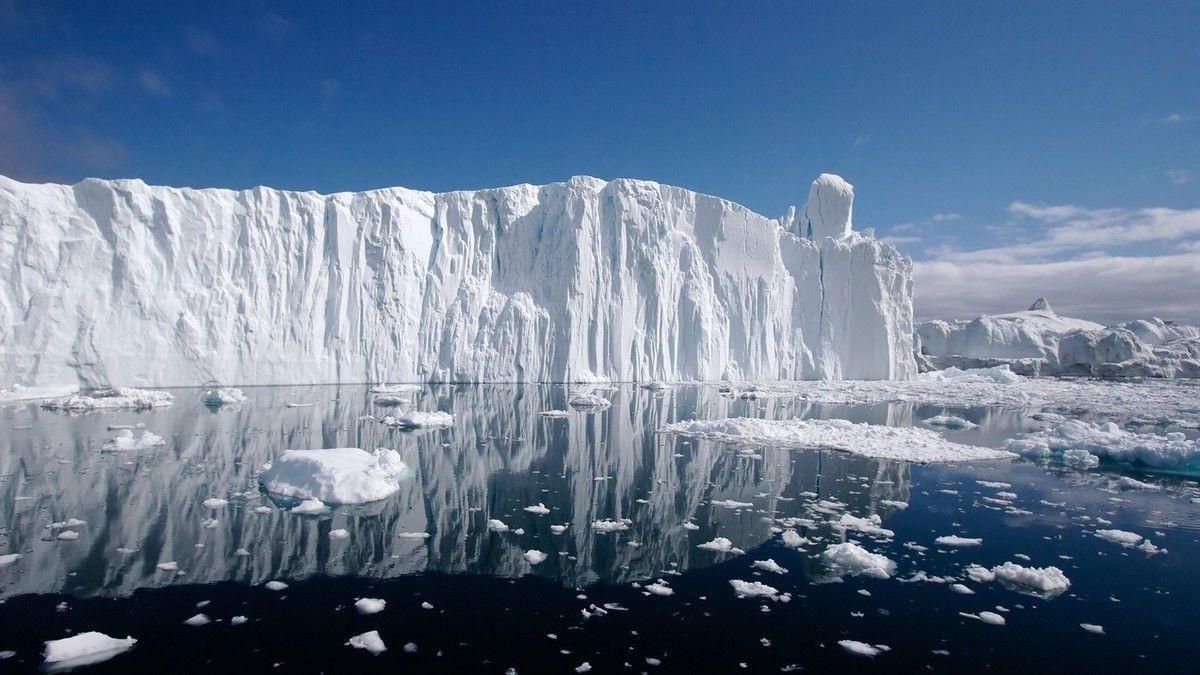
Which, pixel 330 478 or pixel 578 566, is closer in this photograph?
pixel 578 566

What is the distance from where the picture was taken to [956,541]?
7148mm

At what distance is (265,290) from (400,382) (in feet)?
20.9

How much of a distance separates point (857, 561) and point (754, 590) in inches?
54.0

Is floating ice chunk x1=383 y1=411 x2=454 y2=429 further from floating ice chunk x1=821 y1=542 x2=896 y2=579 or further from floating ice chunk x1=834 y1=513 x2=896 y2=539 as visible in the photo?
floating ice chunk x1=821 y1=542 x2=896 y2=579

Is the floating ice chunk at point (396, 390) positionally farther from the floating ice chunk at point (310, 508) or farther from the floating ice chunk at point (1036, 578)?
the floating ice chunk at point (1036, 578)

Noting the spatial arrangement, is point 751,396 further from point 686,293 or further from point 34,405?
point 34,405

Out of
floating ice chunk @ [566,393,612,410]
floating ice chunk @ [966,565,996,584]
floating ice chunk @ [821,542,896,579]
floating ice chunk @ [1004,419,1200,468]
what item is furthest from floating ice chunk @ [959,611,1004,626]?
floating ice chunk @ [566,393,612,410]

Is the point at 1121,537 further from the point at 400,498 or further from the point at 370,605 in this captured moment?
the point at 400,498

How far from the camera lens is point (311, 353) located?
25844mm

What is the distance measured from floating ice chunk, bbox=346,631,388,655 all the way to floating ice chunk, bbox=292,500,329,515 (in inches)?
141

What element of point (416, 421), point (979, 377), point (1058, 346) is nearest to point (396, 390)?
point (416, 421)

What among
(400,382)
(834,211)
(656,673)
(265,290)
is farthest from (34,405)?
(834,211)

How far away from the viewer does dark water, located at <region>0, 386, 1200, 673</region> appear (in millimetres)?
4629

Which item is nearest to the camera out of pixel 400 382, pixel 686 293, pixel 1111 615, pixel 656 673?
pixel 656 673
